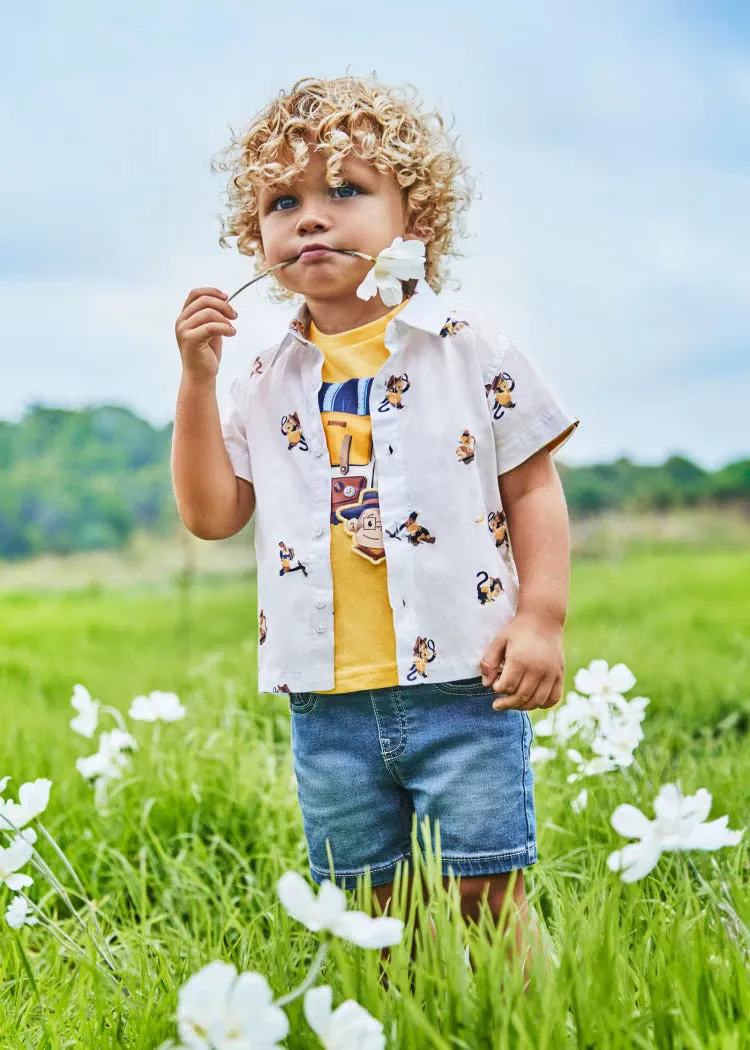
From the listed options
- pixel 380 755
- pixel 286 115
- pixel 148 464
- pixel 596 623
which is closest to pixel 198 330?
pixel 286 115

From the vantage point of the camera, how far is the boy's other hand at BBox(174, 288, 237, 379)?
1.75 meters

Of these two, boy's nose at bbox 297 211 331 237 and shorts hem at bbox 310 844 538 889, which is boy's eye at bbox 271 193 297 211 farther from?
shorts hem at bbox 310 844 538 889

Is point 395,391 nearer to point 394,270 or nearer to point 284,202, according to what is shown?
point 394,270

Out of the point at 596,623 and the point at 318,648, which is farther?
the point at 596,623

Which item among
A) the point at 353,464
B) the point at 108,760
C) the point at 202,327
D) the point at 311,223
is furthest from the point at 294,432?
the point at 108,760

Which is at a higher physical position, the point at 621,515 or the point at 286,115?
the point at 286,115

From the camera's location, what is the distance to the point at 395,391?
5.88ft

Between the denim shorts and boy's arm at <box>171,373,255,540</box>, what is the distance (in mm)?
335

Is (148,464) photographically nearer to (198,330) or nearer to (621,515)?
(621,515)

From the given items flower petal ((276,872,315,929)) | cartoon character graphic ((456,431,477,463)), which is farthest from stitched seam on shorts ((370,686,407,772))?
flower petal ((276,872,315,929))

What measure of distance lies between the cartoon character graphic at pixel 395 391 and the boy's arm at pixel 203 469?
28 centimetres

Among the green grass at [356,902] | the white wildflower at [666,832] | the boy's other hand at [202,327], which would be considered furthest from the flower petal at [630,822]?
the boy's other hand at [202,327]

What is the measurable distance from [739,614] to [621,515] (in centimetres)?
295

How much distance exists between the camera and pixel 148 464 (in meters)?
8.53
